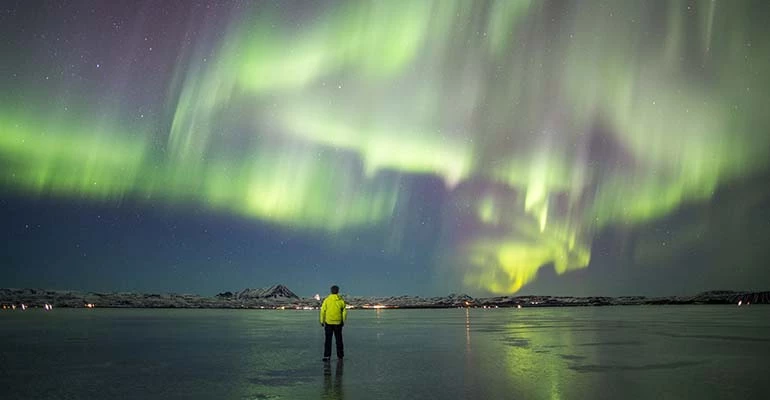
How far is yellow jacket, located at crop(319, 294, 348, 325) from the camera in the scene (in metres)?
18.7

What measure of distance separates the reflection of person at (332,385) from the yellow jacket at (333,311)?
1569mm

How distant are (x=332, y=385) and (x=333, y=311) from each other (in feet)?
16.8

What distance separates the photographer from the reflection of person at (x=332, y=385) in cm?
1210

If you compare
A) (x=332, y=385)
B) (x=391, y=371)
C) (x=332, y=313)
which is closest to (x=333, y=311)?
(x=332, y=313)

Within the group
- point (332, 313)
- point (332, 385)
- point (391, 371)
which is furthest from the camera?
point (332, 313)

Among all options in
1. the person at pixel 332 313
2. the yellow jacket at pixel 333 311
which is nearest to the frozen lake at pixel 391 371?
the person at pixel 332 313

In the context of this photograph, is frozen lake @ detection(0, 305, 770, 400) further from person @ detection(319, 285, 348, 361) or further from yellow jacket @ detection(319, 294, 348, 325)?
yellow jacket @ detection(319, 294, 348, 325)

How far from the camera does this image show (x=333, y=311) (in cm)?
1873

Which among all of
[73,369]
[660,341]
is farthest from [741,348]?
[73,369]

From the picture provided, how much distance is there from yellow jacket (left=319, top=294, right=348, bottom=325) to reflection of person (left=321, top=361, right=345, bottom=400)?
157 centimetres

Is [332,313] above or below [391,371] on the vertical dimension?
above

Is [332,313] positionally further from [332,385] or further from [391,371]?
[332,385]

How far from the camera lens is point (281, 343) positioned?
27344 mm

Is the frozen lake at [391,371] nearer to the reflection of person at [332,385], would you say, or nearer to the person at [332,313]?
the reflection of person at [332,385]
